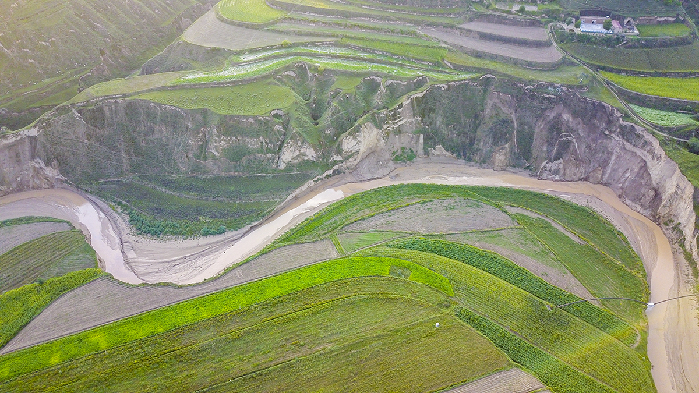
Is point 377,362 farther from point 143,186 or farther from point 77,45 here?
point 77,45

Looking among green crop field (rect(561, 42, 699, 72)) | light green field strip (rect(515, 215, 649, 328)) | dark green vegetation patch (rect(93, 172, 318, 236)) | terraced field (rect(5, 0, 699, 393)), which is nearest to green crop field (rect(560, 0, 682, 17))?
A: terraced field (rect(5, 0, 699, 393))

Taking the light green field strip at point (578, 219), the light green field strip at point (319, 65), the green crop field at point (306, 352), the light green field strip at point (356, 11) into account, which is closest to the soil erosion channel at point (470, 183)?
the light green field strip at point (578, 219)

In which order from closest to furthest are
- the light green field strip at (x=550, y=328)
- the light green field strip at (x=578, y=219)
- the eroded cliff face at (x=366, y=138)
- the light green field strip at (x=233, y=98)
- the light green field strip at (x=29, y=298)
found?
the light green field strip at (x=550, y=328)
the light green field strip at (x=29, y=298)
the light green field strip at (x=578, y=219)
the eroded cliff face at (x=366, y=138)
the light green field strip at (x=233, y=98)

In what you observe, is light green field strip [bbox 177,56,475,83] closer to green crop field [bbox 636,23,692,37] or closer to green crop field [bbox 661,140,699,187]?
green crop field [bbox 661,140,699,187]

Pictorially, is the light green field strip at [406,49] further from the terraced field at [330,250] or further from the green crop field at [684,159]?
the green crop field at [684,159]

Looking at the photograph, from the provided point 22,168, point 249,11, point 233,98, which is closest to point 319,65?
point 233,98

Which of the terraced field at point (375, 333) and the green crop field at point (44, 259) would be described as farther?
the green crop field at point (44, 259)

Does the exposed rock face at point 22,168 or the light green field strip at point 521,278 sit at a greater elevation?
the exposed rock face at point 22,168

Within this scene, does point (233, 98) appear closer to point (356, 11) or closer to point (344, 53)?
point (344, 53)
